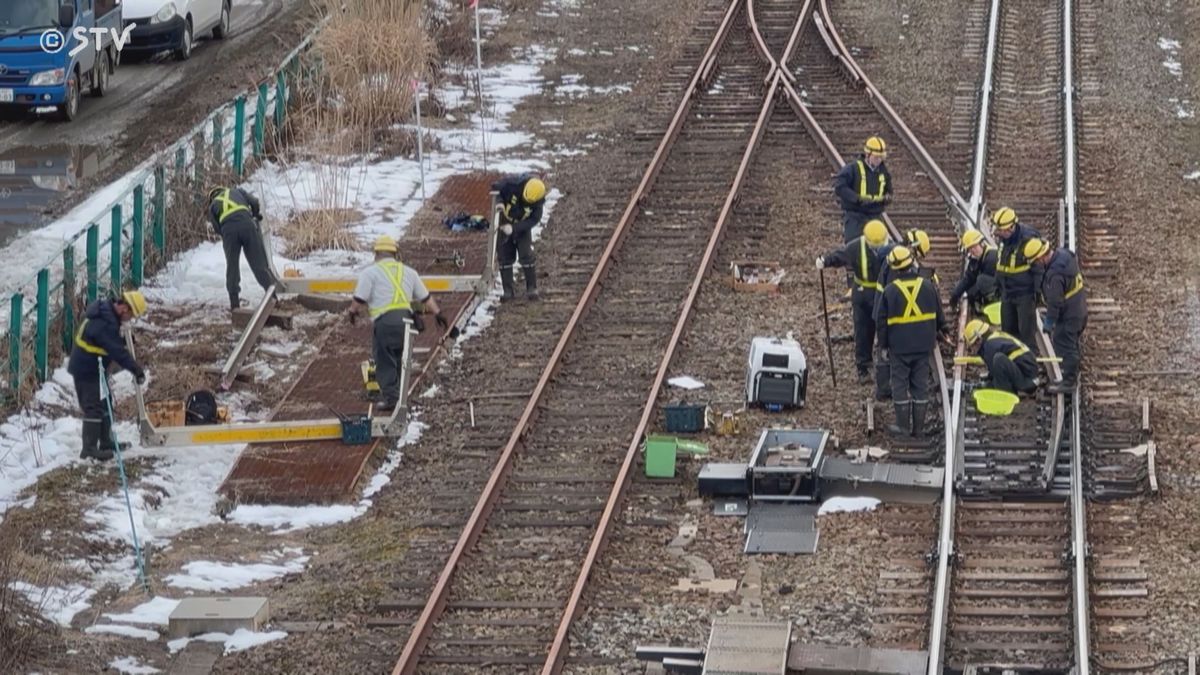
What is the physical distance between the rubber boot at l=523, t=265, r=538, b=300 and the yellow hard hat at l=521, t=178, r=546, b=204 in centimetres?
65

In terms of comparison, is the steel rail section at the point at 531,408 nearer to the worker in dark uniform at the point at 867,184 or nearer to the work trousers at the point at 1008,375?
the worker in dark uniform at the point at 867,184

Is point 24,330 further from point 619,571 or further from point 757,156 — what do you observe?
point 757,156

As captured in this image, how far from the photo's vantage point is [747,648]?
1190 cm

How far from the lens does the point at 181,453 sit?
53.6 feet

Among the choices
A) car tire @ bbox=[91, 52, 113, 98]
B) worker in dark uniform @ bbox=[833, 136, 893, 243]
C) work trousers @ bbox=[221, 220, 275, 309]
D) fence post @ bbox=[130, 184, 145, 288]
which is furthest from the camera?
car tire @ bbox=[91, 52, 113, 98]

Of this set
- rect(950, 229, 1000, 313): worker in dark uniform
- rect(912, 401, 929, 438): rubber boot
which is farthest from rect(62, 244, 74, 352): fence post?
rect(950, 229, 1000, 313): worker in dark uniform

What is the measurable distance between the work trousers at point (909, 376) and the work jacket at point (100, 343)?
5621 mm

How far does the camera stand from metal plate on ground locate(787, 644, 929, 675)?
38.5 ft

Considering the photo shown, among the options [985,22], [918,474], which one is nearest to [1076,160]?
[985,22]

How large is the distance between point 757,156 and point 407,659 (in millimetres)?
12894

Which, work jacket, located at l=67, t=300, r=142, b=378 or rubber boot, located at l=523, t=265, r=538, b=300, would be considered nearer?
work jacket, located at l=67, t=300, r=142, b=378

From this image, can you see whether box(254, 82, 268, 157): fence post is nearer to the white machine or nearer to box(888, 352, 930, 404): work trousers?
the white machine

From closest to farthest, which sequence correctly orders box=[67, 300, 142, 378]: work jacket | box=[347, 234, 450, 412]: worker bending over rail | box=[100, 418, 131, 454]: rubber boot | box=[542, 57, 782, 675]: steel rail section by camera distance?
1. box=[542, 57, 782, 675]: steel rail section
2. box=[67, 300, 142, 378]: work jacket
3. box=[100, 418, 131, 454]: rubber boot
4. box=[347, 234, 450, 412]: worker bending over rail

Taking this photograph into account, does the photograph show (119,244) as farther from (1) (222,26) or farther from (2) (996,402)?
(1) (222,26)
